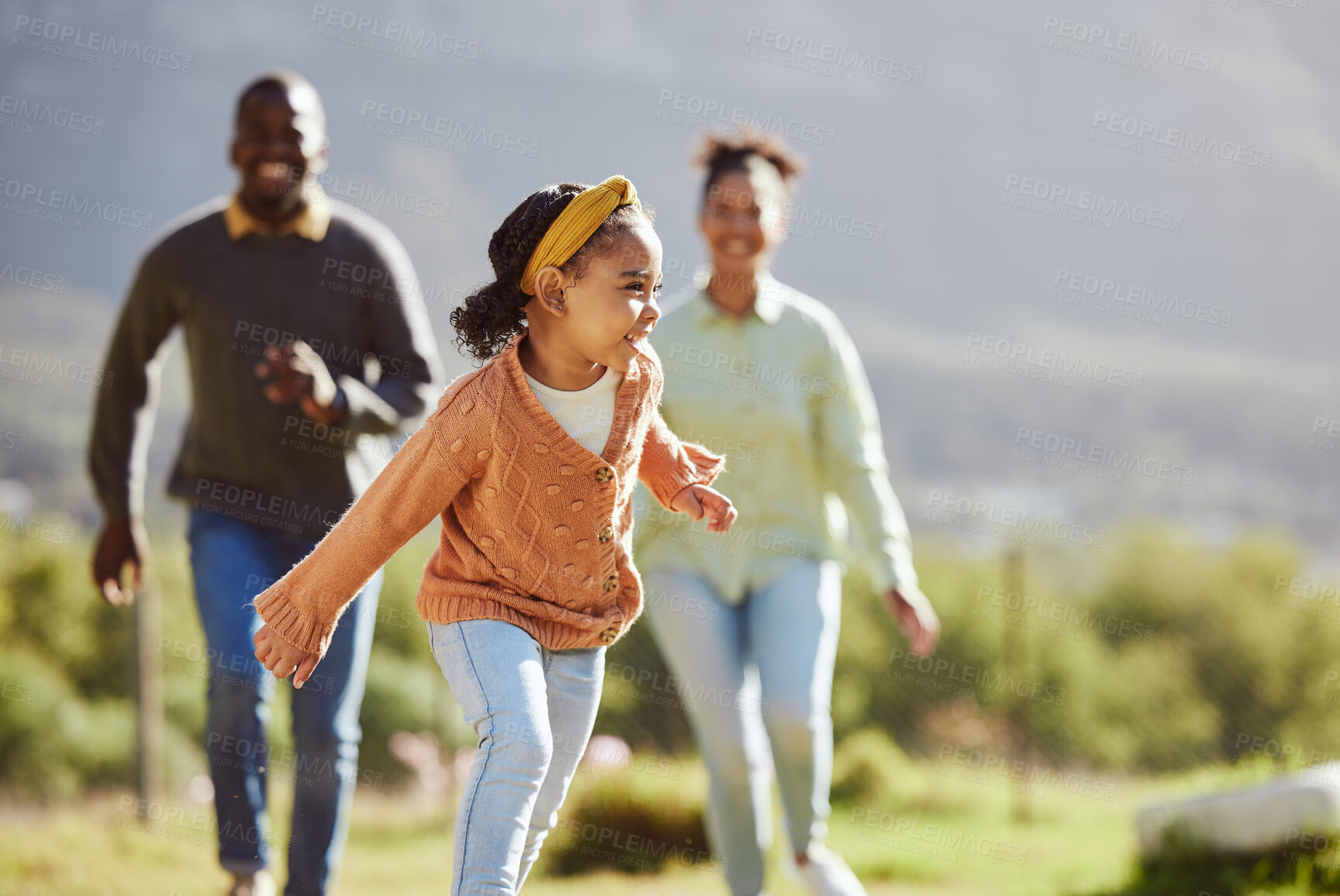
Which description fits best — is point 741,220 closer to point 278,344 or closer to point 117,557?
point 278,344

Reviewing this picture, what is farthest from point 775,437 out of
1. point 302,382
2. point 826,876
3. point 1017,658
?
point 1017,658

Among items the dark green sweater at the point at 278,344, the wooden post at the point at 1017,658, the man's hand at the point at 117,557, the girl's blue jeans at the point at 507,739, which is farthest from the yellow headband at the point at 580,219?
the wooden post at the point at 1017,658

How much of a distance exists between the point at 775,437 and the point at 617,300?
1.48m

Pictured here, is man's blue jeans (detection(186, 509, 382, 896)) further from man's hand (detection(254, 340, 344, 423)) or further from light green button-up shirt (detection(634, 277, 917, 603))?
light green button-up shirt (detection(634, 277, 917, 603))

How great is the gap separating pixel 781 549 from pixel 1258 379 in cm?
1655

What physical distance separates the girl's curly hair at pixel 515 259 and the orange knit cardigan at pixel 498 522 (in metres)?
0.05

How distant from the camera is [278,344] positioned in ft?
11.3

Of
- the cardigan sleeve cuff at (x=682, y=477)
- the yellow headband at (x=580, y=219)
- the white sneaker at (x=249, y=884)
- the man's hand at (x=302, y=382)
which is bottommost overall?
the white sneaker at (x=249, y=884)

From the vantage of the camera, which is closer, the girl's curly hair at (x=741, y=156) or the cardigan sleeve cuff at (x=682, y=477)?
the cardigan sleeve cuff at (x=682, y=477)

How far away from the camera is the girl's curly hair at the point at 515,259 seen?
228 centimetres

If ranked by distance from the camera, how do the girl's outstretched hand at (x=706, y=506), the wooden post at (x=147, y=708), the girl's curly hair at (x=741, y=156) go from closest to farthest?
1. the girl's outstretched hand at (x=706, y=506)
2. the girl's curly hair at (x=741, y=156)
3. the wooden post at (x=147, y=708)

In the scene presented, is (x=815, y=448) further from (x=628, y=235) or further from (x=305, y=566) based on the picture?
(x=305, y=566)

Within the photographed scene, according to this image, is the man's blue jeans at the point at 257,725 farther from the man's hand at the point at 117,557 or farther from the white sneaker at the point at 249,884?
the man's hand at the point at 117,557

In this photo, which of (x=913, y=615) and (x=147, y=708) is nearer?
(x=913, y=615)
